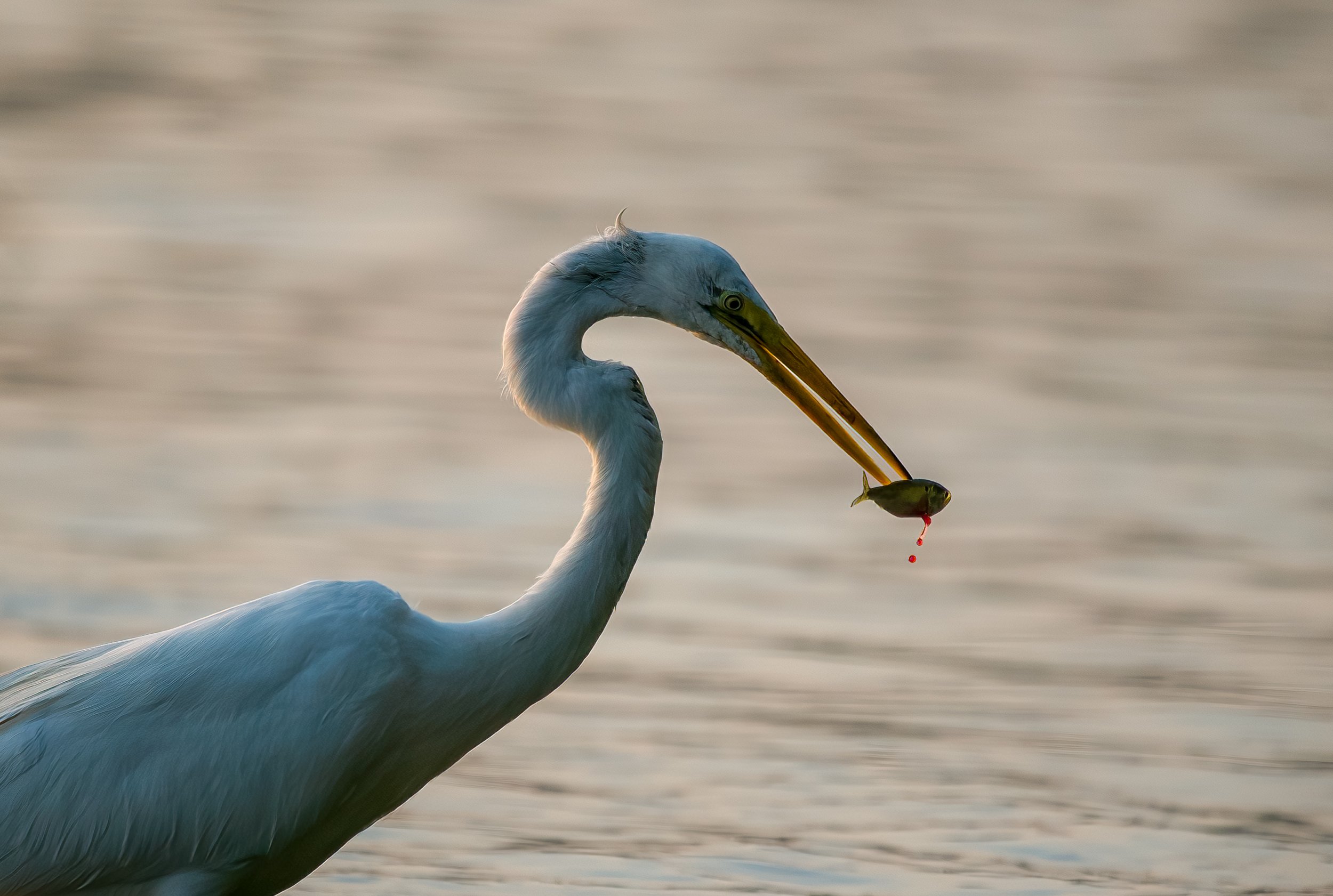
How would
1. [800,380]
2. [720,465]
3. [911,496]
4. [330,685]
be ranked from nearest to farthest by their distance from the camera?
[330,685] < [911,496] < [800,380] < [720,465]

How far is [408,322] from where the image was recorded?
420 inches

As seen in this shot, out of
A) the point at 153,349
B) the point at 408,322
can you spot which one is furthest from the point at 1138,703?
the point at 153,349

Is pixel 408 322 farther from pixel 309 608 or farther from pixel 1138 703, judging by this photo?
pixel 309 608

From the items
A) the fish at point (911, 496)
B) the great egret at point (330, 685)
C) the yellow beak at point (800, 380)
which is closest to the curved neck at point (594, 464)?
the great egret at point (330, 685)

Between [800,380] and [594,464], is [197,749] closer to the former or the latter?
[594,464]

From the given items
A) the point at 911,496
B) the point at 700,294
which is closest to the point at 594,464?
the point at 700,294

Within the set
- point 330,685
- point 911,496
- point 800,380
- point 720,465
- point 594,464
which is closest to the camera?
point 330,685

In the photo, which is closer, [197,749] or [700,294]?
[197,749]

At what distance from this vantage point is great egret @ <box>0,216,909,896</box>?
4633 millimetres

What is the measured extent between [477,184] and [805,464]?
4168 millimetres

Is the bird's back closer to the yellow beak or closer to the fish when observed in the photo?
the yellow beak

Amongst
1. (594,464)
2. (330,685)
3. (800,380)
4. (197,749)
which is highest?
(800,380)

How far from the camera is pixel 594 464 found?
4.77 m

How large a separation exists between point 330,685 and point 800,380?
1467 millimetres
